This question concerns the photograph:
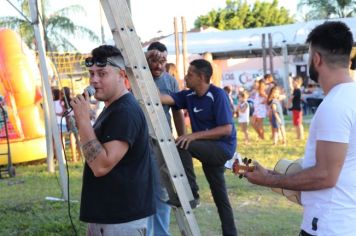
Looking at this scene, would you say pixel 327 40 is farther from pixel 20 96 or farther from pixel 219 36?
pixel 219 36

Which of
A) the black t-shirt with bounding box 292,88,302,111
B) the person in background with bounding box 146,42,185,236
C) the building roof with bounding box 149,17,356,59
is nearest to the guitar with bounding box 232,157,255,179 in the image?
the person in background with bounding box 146,42,185,236

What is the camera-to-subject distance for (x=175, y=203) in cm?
365

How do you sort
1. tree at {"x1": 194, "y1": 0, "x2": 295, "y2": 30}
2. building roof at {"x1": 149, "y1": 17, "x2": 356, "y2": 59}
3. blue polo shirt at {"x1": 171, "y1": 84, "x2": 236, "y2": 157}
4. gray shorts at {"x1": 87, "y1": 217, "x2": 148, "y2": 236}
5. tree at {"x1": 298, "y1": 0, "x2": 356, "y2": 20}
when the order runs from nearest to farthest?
gray shorts at {"x1": 87, "y1": 217, "x2": 148, "y2": 236}, blue polo shirt at {"x1": 171, "y1": 84, "x2": 236, "y2": 157}, building roof at {"x1": 149, "y1": 17, "x2": 356, "y2": 59}, tree at {"x1": 298, "y1": 0, "x2": 356, "y2": 20}, tree at {"x1": 194, "y1": 0, "x2": 295, "y2": 30}

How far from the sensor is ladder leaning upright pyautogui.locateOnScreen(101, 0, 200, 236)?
3.28 meters

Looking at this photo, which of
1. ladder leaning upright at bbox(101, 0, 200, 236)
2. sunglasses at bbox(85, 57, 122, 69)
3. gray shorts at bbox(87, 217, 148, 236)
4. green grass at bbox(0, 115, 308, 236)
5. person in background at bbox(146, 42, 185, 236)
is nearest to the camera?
gray shorts at bbox(87, 217, 148, 236)

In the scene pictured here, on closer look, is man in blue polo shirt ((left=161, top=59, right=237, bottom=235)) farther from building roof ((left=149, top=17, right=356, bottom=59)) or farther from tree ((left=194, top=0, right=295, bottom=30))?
tree ((left=194, top=0, right=295, bottom=30))

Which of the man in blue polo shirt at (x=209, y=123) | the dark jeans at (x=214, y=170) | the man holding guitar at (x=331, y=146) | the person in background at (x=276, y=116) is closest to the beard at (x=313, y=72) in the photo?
the man holding guitar at (x=331, y=146)

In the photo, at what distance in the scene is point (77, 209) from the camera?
7090 mm

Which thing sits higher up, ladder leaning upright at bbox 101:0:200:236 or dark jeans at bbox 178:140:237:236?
ladder leaning upright at bbox 101:0:200:236

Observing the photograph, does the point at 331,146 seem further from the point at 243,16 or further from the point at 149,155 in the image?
the point at 243,16

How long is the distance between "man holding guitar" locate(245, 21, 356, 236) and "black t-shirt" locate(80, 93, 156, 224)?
2.81ft

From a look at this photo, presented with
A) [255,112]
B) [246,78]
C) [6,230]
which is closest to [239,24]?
[246,78]

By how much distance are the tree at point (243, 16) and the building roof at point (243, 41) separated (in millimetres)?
31748

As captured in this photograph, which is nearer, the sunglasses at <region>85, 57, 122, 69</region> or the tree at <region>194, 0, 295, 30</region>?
the sunglasses at <region>85, 57, 122, 69</region>
